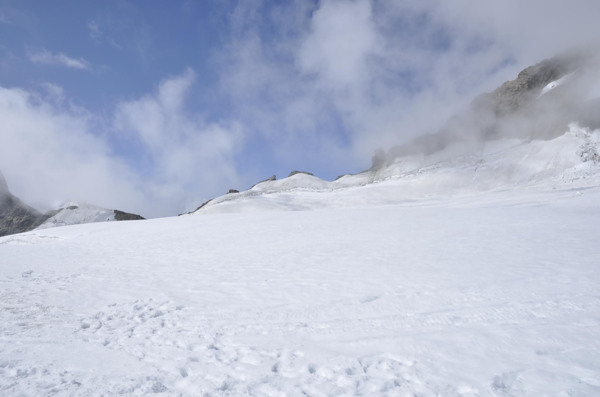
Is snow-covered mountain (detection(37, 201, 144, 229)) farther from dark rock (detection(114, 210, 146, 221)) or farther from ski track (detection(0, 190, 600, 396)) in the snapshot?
ski track (detection(0, 190, 600, 396))

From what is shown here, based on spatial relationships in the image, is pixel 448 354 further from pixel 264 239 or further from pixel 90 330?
pixel 264 239

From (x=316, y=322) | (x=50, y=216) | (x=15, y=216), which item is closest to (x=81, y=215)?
(x=50, y=216)

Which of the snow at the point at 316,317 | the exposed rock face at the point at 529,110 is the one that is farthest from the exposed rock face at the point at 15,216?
the snow at the point at 316,317

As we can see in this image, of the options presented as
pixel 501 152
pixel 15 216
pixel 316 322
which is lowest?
pixel 316 322

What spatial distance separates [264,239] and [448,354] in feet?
43.8

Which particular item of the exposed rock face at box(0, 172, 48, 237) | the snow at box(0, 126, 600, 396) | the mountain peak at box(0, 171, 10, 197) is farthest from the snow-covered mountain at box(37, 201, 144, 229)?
the snow at box(0, 126, 600, 396)

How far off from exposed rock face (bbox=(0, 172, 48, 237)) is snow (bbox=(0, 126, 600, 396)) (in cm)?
12215

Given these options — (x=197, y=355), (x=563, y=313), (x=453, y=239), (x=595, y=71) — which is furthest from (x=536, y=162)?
(x=197, y=355)

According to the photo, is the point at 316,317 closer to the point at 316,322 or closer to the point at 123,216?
the point at 316,322

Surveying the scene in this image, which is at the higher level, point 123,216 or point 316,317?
point 123,216

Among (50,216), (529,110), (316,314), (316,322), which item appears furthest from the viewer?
(50,216)

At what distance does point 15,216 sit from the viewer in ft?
362

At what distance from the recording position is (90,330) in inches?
240

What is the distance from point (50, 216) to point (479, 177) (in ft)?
433
